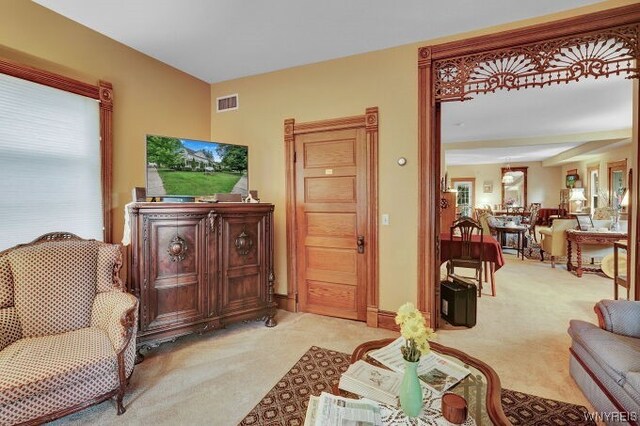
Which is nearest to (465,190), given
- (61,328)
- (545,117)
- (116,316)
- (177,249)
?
(545,117)

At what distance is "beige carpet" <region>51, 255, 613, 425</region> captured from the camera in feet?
6.53

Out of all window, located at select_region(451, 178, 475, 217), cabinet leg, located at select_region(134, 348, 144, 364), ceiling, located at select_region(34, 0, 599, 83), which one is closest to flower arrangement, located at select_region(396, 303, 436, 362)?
cabinet leg, located at select_region(134, 348, 144, 364)

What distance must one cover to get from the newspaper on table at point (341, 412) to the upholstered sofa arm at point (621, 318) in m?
1.90

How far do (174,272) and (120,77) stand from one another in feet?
6.56

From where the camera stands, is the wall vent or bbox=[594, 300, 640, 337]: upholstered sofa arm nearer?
bbox=[594, 300, 640, 337]: upholstered sofa arm

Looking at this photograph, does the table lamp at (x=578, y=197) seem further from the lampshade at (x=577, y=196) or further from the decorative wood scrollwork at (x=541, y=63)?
the decorative wood scrollwork at (x=541, y=63)

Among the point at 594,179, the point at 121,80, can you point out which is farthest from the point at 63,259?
the point at 594,179

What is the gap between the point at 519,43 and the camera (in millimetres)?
2707

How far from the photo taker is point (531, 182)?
38.4ft

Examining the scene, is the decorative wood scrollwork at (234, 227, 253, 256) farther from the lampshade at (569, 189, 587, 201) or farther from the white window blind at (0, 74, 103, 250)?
the lampshade at (569, 189, 587, 201)

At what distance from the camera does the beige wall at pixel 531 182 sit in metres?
11.5

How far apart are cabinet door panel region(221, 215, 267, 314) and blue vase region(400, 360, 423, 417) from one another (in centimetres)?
214

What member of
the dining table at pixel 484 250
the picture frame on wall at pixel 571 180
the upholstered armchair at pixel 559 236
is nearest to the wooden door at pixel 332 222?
the dining table at pixel 484 250

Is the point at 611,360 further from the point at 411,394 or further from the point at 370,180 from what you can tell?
the point at 370,180
